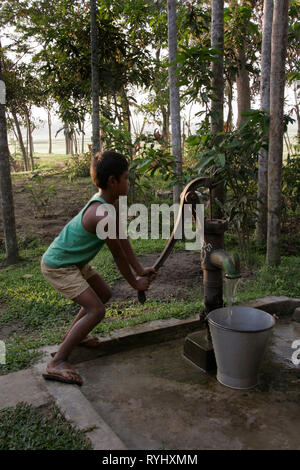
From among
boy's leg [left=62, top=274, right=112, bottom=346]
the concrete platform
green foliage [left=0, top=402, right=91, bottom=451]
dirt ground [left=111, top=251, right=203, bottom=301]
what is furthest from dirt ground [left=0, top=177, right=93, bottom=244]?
green foliage [left=0, top=402, right=91, bottom=451]

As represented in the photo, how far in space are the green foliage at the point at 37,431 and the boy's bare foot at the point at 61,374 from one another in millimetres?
224

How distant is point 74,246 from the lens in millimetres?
2281

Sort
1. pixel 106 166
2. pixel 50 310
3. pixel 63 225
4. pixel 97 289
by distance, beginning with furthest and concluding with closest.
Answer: pixel 63 225 → pixel 50 310 → pixel 97 289 → pixel 106 166

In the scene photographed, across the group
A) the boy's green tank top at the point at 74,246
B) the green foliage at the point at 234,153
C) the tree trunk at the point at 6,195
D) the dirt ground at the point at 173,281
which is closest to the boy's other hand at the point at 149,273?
the boy's green tank top at the point at 74,246

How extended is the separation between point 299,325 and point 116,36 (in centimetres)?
606

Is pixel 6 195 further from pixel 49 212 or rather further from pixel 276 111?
pixel 276 111

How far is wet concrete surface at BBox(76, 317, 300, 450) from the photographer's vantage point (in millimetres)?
1813

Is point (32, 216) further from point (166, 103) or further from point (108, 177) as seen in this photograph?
point (166, 103)

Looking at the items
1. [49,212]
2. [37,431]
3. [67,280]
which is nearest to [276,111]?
[67,280]

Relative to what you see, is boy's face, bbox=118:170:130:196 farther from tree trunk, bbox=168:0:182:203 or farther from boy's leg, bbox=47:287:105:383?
tree trunk, bbox=168:0:182:203

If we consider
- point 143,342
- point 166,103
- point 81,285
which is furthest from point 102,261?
point 166,103

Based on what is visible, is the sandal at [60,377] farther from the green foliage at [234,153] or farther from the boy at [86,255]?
the green foliage at [234,153]

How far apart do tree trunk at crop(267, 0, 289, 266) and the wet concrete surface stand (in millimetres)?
1699

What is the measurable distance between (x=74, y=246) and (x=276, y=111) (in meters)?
2.66
